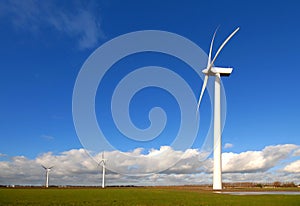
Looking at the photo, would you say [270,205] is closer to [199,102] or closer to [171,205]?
[171,205]

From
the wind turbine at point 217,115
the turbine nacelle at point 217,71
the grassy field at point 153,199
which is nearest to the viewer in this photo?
the grassy field at point 153,199

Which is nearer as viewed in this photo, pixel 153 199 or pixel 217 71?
pixel 153 199

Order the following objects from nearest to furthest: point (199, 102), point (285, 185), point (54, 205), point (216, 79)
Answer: point (54, 205) → point (199, 102) → point (216, 79) → point (285, 185)

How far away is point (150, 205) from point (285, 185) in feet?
335

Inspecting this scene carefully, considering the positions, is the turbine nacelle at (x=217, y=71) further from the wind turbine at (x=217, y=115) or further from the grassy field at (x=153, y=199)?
the grassy field at (x=153, y=199)

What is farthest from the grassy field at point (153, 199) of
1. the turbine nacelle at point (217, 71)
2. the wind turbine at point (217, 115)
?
the turbine nacelle at point (217, 71)

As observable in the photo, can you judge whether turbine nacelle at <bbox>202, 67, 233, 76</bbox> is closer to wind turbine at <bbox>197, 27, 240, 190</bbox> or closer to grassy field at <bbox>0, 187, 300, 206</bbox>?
wind turbine at <bbox>197, 27, 240, 190</bbox>

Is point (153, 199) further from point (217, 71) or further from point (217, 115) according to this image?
point (217, 71)

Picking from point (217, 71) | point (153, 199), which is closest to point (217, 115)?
point (217, 71)

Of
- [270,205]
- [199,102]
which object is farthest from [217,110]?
[270,205]

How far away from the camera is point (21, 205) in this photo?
34406 millimetres

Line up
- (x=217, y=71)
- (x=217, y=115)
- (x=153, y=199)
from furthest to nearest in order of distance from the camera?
(x=217, y=71) < (x=217, y=115) < (x=153, y=199)

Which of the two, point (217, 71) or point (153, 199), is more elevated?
point (217, 71)

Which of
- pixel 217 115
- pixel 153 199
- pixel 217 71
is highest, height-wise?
pixel 217 71
